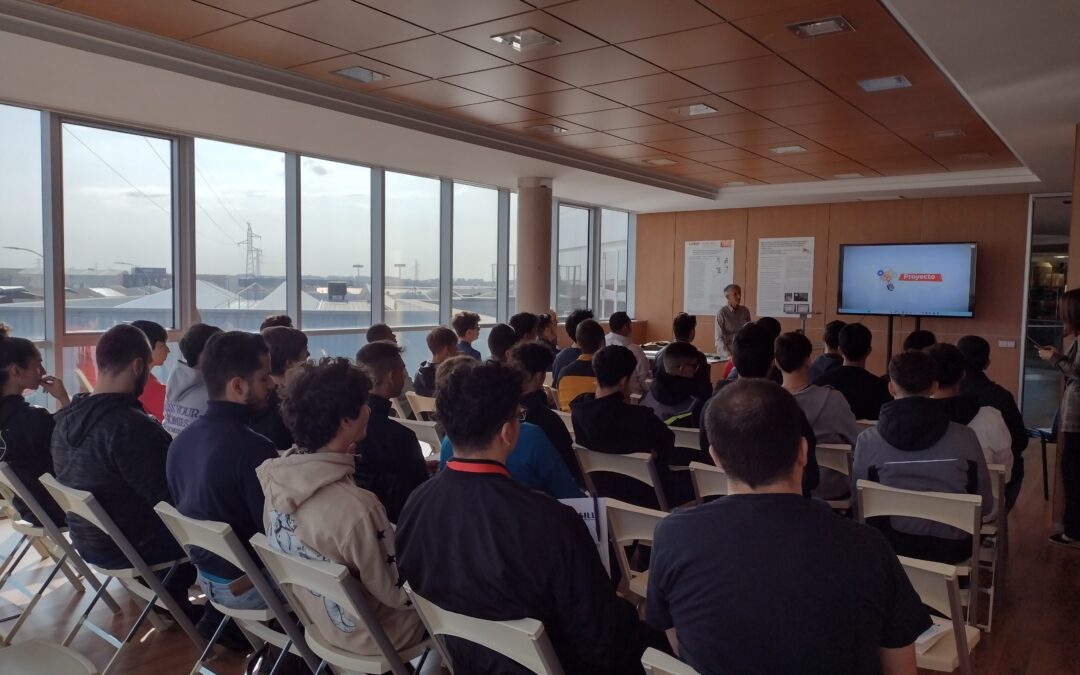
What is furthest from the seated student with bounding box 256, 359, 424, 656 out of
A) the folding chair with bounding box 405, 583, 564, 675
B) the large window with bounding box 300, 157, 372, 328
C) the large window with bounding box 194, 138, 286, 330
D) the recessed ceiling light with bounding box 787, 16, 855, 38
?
the large window with bounding box 300, 157, 372, 328

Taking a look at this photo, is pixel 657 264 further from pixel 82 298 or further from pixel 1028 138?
pixel 82 298

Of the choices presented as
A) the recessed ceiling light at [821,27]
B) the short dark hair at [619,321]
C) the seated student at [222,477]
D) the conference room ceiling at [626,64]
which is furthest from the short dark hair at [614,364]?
the short dark hair at [619,321]

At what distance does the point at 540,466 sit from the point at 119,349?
5.60ft

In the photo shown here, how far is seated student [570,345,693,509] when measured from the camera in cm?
321

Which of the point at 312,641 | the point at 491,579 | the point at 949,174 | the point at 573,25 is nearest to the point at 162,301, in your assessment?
the point at 573,25

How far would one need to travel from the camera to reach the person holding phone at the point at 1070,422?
4.46 m

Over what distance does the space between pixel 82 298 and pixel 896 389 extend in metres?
5.98

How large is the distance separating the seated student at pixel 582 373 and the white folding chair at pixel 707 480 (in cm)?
139

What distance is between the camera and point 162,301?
648 cm

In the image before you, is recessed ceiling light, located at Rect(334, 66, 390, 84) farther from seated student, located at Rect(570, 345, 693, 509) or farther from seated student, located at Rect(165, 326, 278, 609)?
seated student, located at Rect(165, 326, 278, 609)

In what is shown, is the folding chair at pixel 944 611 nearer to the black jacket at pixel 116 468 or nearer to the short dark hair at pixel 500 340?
the black jacket at pixel 116 468

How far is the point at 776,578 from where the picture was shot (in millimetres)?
1341

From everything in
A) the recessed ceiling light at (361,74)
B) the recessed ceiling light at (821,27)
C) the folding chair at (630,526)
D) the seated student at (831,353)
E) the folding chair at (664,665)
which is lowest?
the folding chair at (630,526)

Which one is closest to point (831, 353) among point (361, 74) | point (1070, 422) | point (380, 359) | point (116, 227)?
point (1070, 422)
